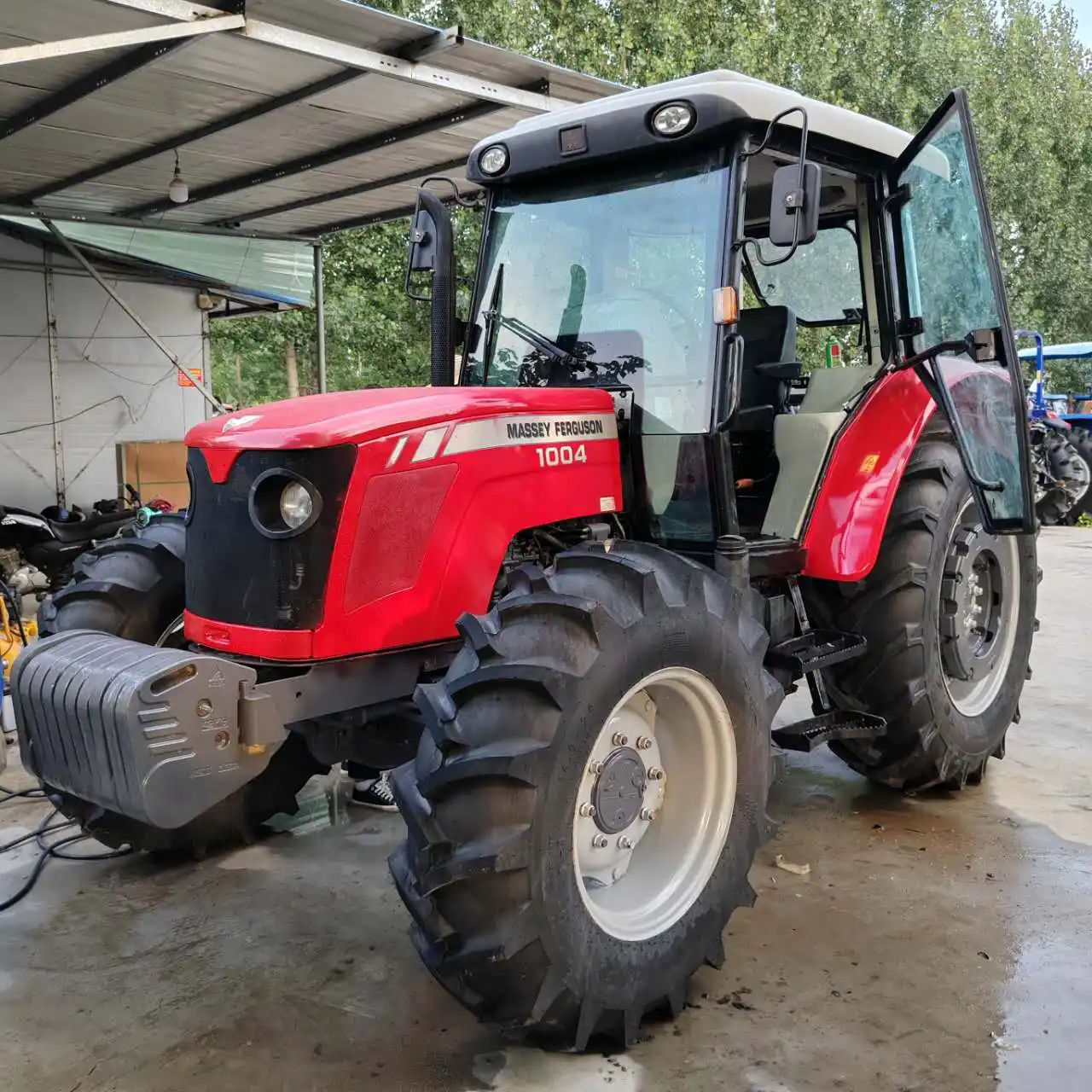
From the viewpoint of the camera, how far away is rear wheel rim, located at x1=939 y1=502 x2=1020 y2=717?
13.2 ft

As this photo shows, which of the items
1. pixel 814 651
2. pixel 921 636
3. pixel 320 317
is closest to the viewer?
pixel 814 651

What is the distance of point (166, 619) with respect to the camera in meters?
3.39

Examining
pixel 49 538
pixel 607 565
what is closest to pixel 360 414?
pixel 607 565

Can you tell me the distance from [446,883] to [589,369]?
5.84ft

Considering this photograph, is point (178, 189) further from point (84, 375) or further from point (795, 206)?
point (795, 206)

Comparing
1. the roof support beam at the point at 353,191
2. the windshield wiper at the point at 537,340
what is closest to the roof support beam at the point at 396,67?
the roof support beam at the point at 353,191

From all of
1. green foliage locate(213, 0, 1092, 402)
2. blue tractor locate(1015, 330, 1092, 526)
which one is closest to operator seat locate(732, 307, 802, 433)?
green foliage locate(213, 0, 1092, 402)

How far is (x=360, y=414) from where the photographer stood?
9.04 ft

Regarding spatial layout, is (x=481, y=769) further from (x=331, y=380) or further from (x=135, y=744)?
(x=331, y=380)

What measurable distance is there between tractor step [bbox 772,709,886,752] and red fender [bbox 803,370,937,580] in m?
0.51

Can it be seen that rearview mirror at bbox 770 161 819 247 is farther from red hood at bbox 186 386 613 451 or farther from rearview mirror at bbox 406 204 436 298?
rearview mirror at bbox 406 204 436 298

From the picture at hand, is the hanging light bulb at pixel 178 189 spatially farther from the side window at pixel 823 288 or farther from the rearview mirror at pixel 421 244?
the side window at pixel 823 288

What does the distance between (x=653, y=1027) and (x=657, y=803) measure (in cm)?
58

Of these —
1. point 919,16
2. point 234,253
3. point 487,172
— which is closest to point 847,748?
point 487,172
